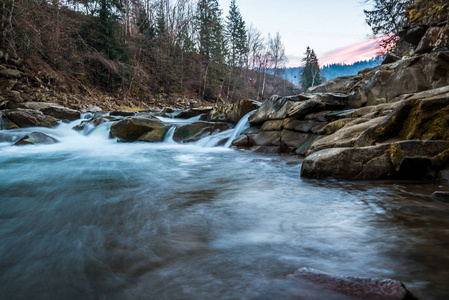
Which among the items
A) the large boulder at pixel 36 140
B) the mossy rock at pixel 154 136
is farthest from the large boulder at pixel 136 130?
the large boulder at pixel 36 140

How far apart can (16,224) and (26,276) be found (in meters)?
1.27

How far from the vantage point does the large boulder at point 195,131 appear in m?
10.5

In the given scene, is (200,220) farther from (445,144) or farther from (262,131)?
(262,131)

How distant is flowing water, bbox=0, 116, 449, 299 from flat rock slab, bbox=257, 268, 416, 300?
156 millimetres

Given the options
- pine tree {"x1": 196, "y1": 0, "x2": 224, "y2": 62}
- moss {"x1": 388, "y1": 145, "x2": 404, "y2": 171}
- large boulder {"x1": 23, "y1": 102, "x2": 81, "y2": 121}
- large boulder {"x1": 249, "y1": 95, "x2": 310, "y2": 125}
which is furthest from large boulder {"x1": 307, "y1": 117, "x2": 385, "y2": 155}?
pine tree {"x1": 196, "y1": 0, "x2": 224, "y2": 62}

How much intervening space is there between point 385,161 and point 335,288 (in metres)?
3.34

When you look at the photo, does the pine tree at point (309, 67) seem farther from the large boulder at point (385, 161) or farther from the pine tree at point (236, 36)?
the large boulder at point (385, 161)

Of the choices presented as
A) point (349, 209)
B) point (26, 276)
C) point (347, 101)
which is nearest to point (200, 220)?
point (26, 276)

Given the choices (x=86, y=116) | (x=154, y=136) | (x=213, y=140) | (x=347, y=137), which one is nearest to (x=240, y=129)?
(x=213, y=140)

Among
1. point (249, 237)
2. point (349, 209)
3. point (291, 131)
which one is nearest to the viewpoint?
point (249, 237)

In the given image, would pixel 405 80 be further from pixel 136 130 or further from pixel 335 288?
pixel 136 130

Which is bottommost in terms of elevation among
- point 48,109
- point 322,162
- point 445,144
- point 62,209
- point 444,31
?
point 62,209

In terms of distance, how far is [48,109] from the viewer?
12.9m

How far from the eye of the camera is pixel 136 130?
404 inches
